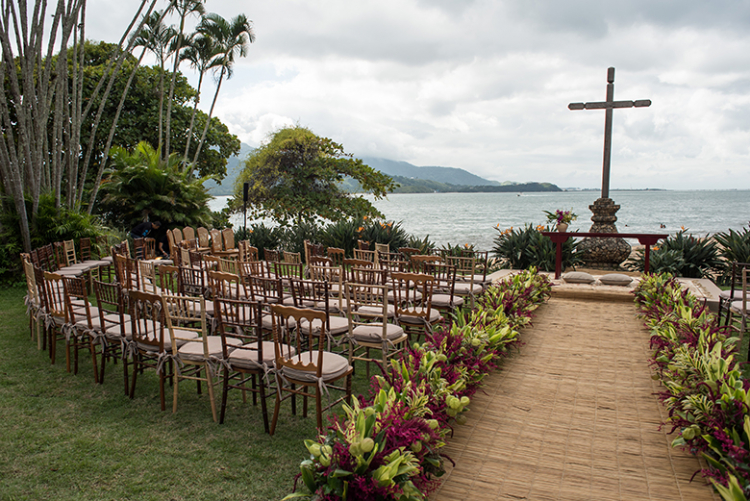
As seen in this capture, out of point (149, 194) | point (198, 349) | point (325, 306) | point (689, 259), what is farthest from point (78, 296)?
point (689, 259)

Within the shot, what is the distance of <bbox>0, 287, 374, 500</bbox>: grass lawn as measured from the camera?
2529mm

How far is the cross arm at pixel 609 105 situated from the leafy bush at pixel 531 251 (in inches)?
91.2

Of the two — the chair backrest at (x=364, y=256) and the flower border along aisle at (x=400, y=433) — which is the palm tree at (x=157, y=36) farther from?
the flower border along aisle at (x=400, y=433)

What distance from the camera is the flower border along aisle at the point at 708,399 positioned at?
2088 millimetres

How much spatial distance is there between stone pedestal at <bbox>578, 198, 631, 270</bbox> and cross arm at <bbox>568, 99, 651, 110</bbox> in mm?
1667

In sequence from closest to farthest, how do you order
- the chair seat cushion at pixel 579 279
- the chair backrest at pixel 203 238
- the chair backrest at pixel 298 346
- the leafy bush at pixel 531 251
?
1. the chair backrest at pixel 298 346
2. the chair seat cushion at pixel 579 279
3. the leafy bush at pixel 531 251
4. the chair backrest at pixel 203 238

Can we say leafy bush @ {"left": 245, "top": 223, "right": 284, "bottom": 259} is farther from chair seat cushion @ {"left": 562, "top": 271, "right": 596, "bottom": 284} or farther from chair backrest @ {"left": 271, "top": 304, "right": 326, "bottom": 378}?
chair backrest @ {"left": 271, "top": 304, "right": 326, "bottom": 378}

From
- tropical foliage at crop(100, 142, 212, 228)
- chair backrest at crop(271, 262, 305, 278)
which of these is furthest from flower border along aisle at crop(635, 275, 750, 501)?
tropical foliage at crop(100, 142, 212, 228)

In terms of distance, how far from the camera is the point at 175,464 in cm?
275

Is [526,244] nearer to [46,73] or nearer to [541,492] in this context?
[541,492]

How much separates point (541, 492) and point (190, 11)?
1378 cm

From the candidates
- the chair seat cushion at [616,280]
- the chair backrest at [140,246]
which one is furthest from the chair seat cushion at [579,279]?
the chair backrest at [140,246]

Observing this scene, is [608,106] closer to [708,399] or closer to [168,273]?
[708,399]

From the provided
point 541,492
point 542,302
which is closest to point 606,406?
point 541,492
